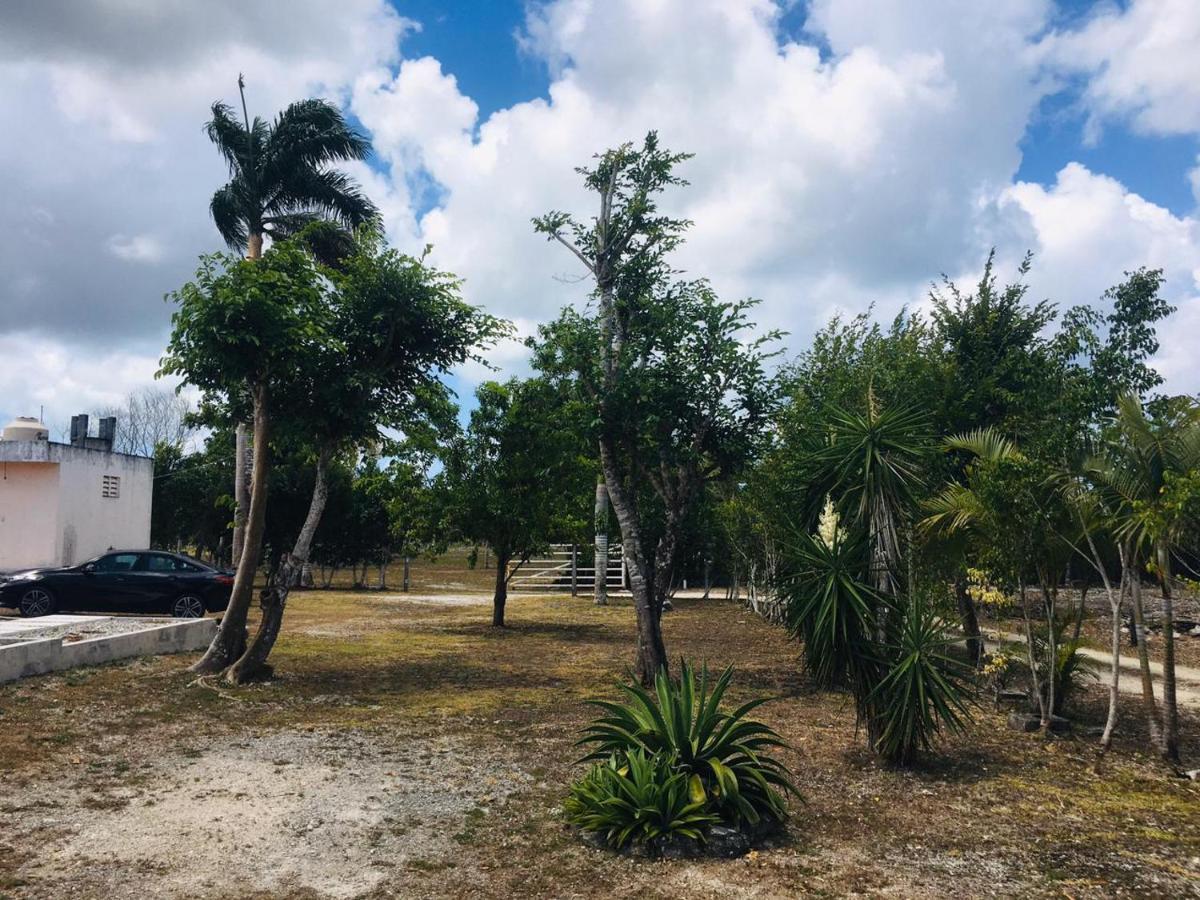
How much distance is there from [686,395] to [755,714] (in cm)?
410

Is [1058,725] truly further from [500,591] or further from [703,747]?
[500,591]

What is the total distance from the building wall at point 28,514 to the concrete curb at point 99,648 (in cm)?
1126

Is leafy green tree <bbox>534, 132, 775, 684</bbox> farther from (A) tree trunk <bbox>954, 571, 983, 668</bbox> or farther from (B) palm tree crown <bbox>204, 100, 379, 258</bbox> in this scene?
(B) palm tree crown <bbox>204, 100, 379, 258</bbox>

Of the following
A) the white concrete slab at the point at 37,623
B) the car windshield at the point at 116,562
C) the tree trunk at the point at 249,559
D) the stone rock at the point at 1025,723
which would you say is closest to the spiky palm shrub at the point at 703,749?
the stone rock at the point at 1025,723

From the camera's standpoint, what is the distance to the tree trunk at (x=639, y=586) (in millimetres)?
12102

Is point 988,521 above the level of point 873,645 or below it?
above

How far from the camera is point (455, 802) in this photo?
7.01m

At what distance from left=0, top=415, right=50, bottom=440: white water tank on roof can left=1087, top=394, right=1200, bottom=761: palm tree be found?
2502cm

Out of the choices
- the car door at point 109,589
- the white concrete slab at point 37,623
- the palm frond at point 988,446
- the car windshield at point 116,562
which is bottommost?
the white concrete slab at point 37,623

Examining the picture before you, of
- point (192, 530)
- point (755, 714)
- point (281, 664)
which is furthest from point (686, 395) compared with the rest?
point (192, 530)

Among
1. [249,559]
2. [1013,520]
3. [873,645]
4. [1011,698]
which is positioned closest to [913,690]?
[873,645]

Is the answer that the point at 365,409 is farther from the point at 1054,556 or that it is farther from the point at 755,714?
the point at 1054,556

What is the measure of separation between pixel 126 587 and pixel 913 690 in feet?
51.7

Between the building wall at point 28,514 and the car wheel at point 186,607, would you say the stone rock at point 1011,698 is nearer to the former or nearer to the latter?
the car wheel at point 186,607
